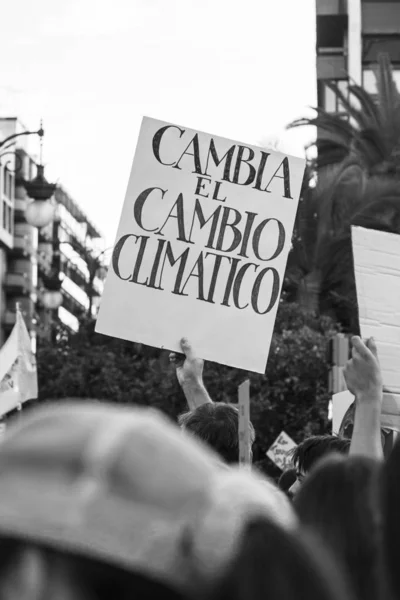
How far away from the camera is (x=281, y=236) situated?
597 centimetres

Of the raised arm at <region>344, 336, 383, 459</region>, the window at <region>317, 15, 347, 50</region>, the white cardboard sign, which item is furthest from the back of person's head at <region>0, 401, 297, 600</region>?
the window at <region>317, 15, 347, 50</region>

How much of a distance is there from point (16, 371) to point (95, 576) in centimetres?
1242

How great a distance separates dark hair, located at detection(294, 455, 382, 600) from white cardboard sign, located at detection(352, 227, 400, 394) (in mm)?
3411

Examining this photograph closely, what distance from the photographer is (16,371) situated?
13422 mm

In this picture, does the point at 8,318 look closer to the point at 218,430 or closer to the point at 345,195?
the point at 345,195

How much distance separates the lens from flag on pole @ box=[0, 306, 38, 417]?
501 inches

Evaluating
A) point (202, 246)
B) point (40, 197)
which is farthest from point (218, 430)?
point (40, 197)

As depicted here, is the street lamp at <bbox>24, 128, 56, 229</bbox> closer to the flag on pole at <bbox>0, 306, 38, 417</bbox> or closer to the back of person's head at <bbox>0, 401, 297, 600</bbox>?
the flag on pole at <bbox>0, 306, 38, 417</bbox>

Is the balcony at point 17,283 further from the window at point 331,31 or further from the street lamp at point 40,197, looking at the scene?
the street lamp at point 40,197

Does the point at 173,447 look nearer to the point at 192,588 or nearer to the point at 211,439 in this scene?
the point at 192,588

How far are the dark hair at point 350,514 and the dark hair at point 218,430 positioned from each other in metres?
2.68

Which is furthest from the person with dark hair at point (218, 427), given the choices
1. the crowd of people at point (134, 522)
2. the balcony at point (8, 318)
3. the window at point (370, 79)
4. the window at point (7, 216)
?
the balcony at point (8, 318)

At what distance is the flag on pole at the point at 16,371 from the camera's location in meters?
12.7

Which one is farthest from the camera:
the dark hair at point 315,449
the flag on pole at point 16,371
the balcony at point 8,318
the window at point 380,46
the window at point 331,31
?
the balcony at point 8,318
